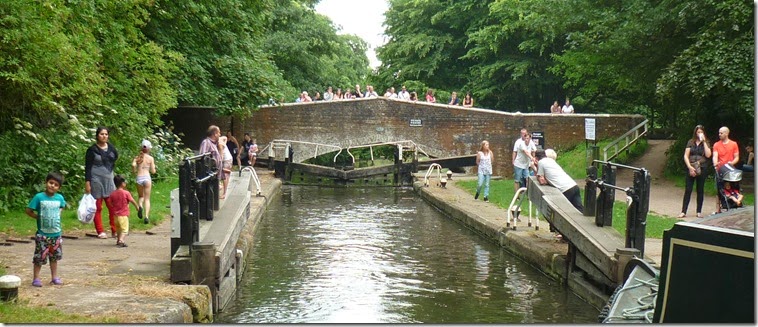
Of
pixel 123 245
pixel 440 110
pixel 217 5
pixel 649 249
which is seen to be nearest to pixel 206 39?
pixel 217 5

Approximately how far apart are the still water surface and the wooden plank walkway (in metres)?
0.48

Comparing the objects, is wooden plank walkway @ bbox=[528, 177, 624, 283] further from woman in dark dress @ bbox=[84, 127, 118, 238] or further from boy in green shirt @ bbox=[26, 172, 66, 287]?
woman in dark dress @ bbox=[84, 127, 118, 238]

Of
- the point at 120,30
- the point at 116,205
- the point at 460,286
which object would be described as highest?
the point at 120,30

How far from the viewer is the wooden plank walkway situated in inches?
380

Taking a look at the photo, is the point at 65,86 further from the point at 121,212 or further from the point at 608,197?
the point at 608,197

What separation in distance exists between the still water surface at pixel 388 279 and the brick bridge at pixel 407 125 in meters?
14.6

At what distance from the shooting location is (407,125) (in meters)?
33.1

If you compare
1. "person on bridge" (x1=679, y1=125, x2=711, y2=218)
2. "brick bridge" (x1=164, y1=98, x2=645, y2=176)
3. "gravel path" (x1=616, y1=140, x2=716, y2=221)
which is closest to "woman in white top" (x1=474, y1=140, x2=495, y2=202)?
"gravel path" (x1=616, y1=140, x2=716, y2=221)

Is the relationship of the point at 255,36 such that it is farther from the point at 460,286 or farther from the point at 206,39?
the point at 460,286

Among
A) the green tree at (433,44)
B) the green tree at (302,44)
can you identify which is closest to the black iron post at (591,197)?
the green tree at (302,44)

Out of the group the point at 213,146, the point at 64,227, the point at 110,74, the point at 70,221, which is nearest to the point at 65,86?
the point at 70,221

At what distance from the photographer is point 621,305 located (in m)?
7.75

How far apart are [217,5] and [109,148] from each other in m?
11.8

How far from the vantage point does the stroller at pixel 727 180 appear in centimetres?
1384
